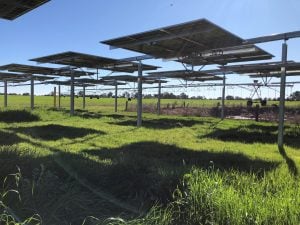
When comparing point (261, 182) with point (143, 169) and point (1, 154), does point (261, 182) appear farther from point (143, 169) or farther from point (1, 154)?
point (1, 154)

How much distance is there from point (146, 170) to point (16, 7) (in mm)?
5595

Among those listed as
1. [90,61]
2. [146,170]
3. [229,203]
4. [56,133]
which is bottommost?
[56,133]

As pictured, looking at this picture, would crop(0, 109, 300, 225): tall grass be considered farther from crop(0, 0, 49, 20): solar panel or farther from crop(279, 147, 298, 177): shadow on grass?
crop(0, 0, 49, 20): solar panel

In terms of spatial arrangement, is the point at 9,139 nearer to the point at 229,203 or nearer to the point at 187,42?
the point at 187,42

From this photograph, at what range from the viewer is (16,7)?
9.37 metres

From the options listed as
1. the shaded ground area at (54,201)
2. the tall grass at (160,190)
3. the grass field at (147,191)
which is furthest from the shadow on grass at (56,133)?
the shaded ground area at (54,201)

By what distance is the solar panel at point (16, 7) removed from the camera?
29.6ft

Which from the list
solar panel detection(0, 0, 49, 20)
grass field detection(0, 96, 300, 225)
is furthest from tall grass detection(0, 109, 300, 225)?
solar panel detection(0, 0, 49, 20)

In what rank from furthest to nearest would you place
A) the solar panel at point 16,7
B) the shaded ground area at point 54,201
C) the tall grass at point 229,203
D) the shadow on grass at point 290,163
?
1. the solar panel at point 16,7
2. the shadow on grass at point 290,163
3. the shaded ground area at point 54,201
4. the tall grass at point 229,203

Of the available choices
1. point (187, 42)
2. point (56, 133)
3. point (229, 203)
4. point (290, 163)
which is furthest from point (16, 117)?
point (229, 203)

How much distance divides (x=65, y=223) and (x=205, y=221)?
1.66m

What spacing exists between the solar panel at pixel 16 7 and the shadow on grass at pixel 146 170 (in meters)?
3.71

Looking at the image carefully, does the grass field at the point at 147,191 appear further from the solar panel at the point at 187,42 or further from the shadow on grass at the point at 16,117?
the shadow on grass at the point at 16,117

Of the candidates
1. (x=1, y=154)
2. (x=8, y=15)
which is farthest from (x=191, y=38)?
(x=1, y=154)
